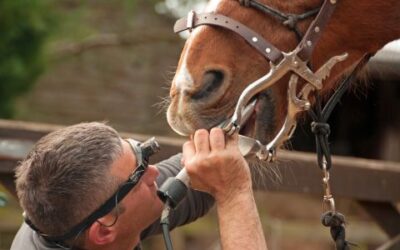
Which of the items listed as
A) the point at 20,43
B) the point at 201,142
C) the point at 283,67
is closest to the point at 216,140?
the point at 201,142

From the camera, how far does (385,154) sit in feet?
29.3

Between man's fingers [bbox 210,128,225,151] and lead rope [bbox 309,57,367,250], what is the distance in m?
0.37

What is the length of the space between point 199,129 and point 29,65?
5.84 meters

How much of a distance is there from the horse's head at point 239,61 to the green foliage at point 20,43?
516 cm

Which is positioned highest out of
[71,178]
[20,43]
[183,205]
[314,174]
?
[71,178]

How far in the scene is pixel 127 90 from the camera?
11.7 m

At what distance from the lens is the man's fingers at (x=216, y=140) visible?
2.25 metres

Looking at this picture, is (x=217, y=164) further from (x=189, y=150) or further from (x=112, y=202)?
(x=112, y=202)

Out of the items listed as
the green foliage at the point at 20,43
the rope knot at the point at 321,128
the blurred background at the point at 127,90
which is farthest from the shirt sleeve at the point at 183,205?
the green foliage at the point at 20,43

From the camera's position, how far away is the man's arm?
7.36ft

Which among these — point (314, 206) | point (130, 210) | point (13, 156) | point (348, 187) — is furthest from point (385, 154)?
point (130, 210)

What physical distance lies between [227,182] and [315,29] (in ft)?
1.68

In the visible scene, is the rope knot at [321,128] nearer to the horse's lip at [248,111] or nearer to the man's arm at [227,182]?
the horse's lip at [248,111]

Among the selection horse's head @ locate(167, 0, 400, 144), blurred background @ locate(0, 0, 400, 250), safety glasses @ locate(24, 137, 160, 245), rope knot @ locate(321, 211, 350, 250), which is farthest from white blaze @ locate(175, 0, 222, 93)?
blurred background @ locate(0, 0, 400, 250)
